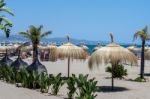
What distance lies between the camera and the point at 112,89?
21156 mm

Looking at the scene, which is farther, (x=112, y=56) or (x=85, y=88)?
(x=112, y=56)

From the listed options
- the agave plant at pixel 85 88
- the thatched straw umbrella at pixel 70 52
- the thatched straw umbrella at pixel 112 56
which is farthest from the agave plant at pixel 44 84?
the thatched straw umbrella at pixel 70 52

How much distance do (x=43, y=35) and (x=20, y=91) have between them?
11.9 meters

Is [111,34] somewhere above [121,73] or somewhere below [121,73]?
above

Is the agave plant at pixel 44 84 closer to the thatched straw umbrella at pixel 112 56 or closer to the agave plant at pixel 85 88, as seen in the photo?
the thatched straw umbrella at pixel 112 56

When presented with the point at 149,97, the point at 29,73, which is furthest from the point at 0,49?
the point at 149,97

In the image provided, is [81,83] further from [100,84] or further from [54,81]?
[100,84]

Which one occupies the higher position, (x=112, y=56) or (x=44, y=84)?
(x=112, y=56)

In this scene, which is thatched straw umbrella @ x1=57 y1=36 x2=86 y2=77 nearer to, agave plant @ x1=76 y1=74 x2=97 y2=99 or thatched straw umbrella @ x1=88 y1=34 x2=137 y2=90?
thatched straw umbrella @ x1=88 y1=34 x2=137 y2=90

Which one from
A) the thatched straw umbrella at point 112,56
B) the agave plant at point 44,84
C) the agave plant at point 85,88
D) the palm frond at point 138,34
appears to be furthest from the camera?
the palm frond at point 138,34

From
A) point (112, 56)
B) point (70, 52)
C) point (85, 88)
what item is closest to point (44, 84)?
point (112, 56)

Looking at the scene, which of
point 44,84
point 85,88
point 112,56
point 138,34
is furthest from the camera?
point 138,34

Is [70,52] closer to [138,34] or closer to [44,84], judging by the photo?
[138,34]

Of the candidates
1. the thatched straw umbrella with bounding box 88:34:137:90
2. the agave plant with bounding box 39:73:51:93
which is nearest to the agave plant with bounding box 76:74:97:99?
the agave plant with bounding box 39:73:51:93
